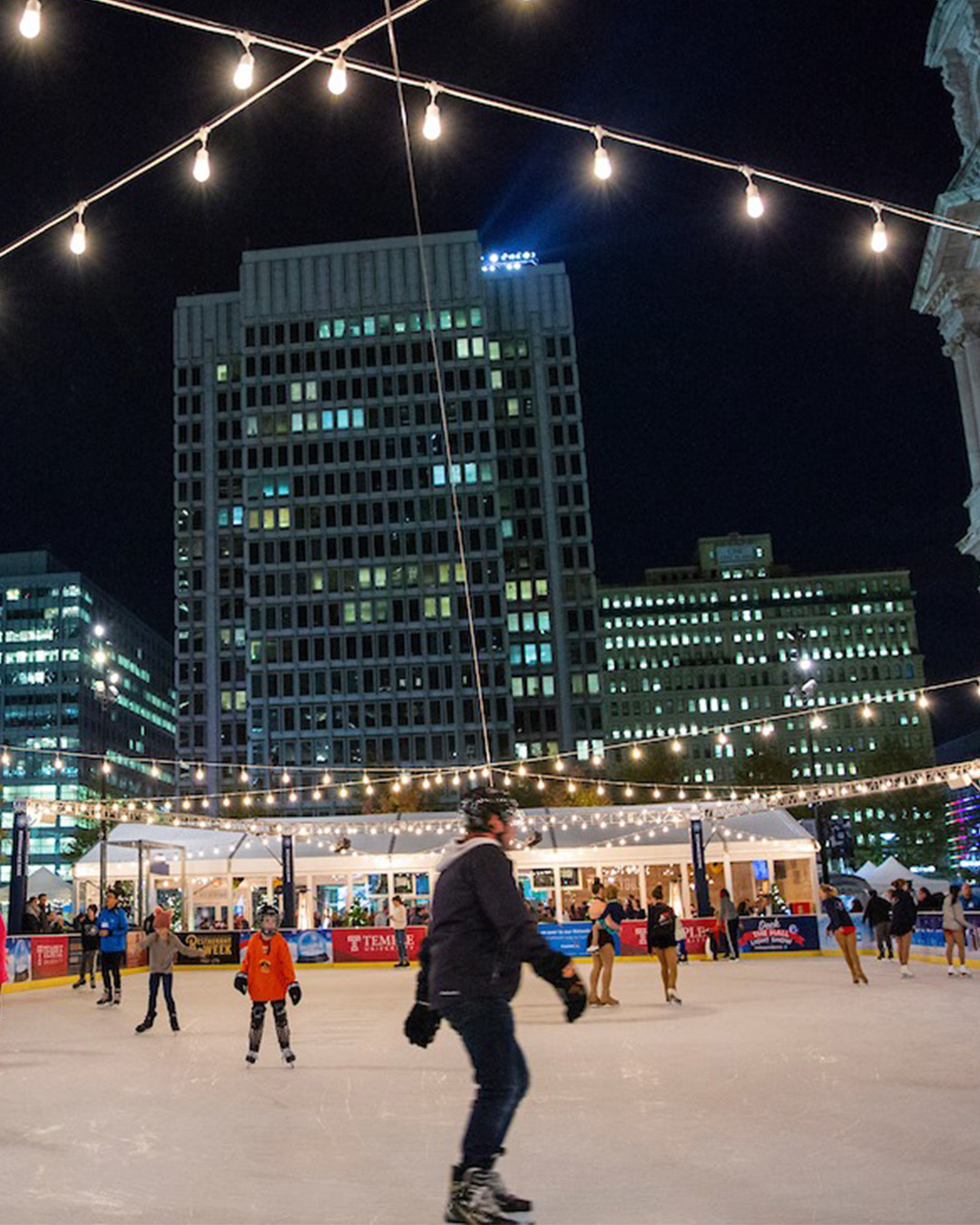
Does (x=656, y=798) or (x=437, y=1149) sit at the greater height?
(x=656, y=798)

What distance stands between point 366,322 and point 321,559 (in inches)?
862

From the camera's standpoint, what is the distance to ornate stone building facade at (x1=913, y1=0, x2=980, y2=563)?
132 feet

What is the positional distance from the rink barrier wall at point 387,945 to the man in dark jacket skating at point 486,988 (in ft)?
65.0

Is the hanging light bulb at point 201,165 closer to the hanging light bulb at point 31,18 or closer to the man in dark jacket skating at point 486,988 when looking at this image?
the hanging light bulb at point 31,18

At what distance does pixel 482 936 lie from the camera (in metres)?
5.23

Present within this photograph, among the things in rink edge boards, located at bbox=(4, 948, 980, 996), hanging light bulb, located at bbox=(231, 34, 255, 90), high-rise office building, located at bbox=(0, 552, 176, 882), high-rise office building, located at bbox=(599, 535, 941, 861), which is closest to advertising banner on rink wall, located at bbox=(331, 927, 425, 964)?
rink edge boards, located at bbox=(4, 948, 980, 996)

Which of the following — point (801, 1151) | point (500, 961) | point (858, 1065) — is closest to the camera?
point (500, 961)

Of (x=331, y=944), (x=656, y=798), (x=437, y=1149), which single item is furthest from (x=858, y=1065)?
(x=656, y=798)

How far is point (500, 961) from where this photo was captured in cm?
518

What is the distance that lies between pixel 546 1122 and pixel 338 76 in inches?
297

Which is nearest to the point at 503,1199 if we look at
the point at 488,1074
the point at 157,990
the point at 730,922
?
the point at 488,1074

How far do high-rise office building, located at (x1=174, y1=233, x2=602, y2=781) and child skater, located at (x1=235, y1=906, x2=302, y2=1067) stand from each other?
271ft

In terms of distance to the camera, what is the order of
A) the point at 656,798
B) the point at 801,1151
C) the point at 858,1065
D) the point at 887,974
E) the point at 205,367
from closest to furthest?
the point at 801,1151, the point at 858,1065, the point at 887,974, the point at 656,798, the point at 205,367

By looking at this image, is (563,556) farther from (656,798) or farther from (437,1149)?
(437,1149)
